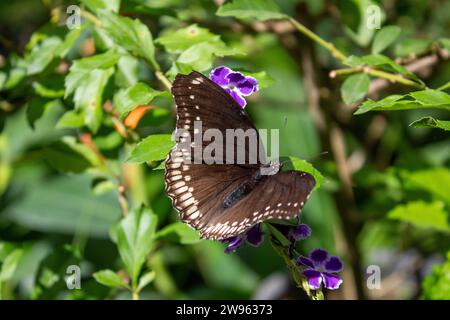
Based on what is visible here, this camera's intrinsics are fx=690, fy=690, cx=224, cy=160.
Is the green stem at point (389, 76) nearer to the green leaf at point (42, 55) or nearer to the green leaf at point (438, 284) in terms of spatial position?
the green leaf at point (438, 284)

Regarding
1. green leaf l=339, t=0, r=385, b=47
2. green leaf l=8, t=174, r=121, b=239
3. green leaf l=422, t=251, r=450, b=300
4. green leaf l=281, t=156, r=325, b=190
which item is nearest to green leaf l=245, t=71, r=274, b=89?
green leaf l=281, t=156, r=325, b=190

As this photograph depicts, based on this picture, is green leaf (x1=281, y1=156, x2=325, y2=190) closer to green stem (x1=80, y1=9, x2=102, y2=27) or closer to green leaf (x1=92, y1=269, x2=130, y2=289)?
green leaf (x1=92, y1=269, x2=130, y2=289)

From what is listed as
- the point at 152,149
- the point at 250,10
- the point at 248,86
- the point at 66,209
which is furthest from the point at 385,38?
the point at 66,209

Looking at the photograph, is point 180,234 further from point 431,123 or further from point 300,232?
point 431,123

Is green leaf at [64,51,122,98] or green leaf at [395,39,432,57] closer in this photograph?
green leaf at [64,51,122,98]

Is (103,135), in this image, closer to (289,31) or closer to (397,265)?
(289,31)
